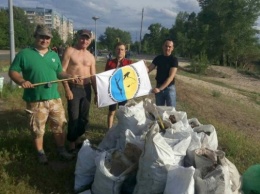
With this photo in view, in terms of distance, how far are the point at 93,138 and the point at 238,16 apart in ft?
136

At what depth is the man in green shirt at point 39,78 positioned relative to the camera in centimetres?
432

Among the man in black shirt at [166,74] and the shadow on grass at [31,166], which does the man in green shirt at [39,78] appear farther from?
the man in black shirt at [166,74]

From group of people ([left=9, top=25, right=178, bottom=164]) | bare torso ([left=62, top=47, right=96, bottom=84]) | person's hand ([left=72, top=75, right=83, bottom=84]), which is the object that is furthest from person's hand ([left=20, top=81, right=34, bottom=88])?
bare torso ([left=62, top=47, right=96, bottom=84])

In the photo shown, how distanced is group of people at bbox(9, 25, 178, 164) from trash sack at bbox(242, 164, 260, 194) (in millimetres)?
2226

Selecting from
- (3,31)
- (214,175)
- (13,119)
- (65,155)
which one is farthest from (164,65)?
(3,31)

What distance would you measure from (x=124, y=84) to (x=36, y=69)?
55.7 inches

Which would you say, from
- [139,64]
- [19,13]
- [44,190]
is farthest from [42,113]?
[19,13]

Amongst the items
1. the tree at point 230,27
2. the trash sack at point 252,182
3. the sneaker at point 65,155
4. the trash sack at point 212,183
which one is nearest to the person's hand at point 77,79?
the sneaker at point 65,155

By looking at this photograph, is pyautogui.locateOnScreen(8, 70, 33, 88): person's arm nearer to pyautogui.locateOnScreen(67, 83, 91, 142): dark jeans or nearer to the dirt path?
pyautogui.locateOnScreen(67, 83, 91, 142): dark jeans

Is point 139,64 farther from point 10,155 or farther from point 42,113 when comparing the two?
point 10,155

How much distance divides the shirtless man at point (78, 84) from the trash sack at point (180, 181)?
2141mm

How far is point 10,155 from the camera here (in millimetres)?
4703

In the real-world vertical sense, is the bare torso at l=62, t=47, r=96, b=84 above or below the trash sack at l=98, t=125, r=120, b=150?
above

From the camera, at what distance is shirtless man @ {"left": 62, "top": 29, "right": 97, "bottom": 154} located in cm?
496
